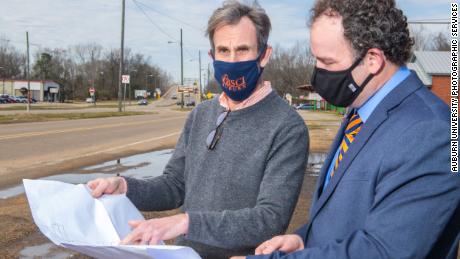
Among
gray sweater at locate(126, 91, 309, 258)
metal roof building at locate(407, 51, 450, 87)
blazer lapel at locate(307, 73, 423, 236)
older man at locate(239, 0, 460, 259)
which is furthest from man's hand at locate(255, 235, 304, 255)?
metal roof building at locate(407, 51, 450, 87)

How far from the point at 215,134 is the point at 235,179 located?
276 mm

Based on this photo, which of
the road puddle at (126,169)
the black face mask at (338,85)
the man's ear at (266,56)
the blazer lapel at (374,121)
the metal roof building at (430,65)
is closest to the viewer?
the blazer lapel at (374,121)

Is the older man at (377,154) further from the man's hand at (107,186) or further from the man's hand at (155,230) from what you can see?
the man's hand at (107,186)

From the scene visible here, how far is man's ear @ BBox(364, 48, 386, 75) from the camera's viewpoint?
1.89 m

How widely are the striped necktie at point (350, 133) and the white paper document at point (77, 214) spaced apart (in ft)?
3.10

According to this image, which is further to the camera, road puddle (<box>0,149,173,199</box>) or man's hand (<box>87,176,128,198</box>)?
road puddle (<box>0,149,173,199</box>)

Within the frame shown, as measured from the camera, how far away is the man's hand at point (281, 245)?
1.99 metres

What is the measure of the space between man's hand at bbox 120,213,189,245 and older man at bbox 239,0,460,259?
1.16 feet

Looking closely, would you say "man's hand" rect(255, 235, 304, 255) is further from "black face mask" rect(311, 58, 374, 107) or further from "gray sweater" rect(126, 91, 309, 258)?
"black face mask" rect(311, 58, 374, 107)

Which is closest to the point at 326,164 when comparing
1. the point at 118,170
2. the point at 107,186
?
the point at 107,186

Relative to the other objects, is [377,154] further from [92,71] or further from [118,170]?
[92,71]

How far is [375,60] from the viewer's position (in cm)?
190

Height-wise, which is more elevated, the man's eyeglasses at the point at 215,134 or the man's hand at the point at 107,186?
the man's eyeglasses at the point at 215,134

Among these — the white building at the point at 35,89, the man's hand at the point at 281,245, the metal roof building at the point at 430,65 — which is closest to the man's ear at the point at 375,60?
the man's hand at the point at 281,245
